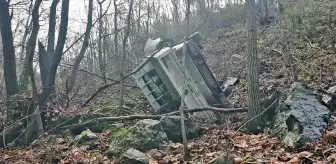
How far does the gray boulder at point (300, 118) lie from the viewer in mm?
5812

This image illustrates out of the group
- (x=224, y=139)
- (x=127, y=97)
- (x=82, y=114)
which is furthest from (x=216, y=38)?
(x=224, y=139)

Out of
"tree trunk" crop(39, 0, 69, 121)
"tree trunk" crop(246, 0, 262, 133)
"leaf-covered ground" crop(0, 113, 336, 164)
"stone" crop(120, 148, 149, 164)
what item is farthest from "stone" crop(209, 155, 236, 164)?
"tree trunk" crop(39, 0, 69, 121)

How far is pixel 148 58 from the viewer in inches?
398

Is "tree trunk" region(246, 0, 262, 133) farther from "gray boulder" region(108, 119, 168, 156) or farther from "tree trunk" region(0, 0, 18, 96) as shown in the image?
"tree trunk" region(0, 0, 18, 96)

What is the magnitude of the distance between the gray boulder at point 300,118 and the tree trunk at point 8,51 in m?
8.21

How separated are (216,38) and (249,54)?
14.0 meters

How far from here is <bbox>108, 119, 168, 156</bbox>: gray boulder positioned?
6.87 metres

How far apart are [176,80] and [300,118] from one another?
4207mm

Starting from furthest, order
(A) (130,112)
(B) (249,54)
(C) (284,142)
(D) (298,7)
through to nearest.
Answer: (D) (298,7) → (A) (130,112) → (B) (249,54) → (C) (284,142)

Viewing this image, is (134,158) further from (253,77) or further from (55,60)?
(55,60)

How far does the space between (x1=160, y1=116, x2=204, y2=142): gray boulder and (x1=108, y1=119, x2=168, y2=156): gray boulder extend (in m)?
0.55

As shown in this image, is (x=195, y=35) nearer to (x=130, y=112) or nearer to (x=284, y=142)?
(x=130, y=112)

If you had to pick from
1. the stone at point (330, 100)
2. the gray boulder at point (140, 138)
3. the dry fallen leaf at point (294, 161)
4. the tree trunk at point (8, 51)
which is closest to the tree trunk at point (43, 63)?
the tree trunk at point (8, 51)

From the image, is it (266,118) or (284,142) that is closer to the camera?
(284,142)
